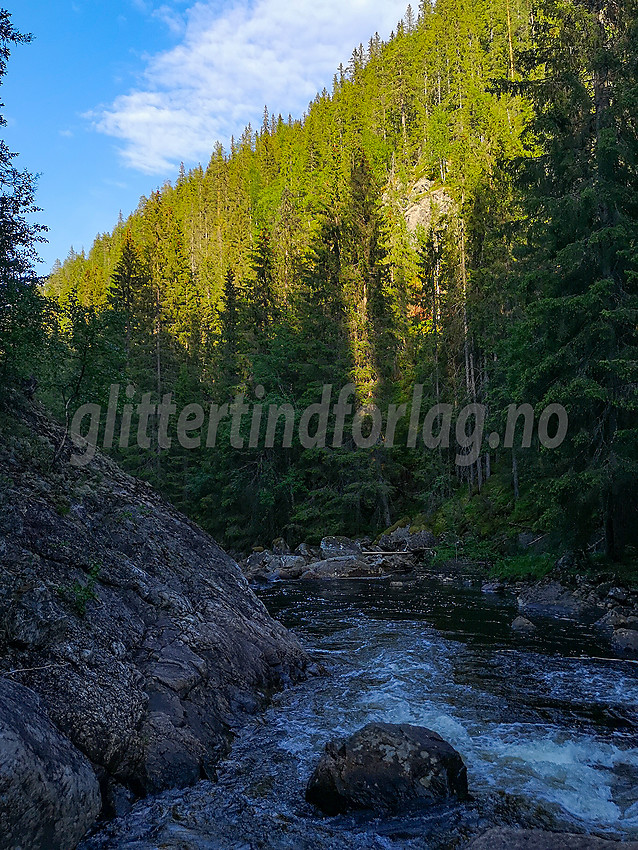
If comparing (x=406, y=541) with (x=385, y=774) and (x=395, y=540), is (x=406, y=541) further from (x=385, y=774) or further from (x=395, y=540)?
(x=385, y=774)

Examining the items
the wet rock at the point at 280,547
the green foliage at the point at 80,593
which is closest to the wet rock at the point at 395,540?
the wet rock at the point at 280,547

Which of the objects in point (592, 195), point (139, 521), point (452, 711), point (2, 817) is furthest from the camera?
point (592, 195)

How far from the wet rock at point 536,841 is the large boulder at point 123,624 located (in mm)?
3118

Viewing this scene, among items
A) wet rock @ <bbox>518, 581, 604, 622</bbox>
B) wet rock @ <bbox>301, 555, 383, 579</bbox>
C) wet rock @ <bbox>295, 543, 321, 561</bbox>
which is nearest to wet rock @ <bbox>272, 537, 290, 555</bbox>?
wet rock @ <bbox>295, 543, 321, 561</bbox>

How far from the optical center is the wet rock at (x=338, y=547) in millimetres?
26816

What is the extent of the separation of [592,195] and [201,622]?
13.6m

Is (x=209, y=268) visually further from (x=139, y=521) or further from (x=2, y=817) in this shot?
(x=2, y=817)

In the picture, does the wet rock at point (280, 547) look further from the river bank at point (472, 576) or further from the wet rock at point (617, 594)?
the wet rock at point (617, 594)

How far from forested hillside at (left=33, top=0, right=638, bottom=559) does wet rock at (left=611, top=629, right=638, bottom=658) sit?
3960 millimetres

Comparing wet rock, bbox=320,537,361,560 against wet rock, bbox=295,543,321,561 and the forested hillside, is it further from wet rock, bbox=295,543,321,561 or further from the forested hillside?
the forested hillside

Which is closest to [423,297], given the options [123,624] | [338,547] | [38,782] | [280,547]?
[338,547]

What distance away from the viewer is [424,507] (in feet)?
104

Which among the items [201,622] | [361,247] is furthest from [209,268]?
[201,622]

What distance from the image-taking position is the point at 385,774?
17.9 ft
